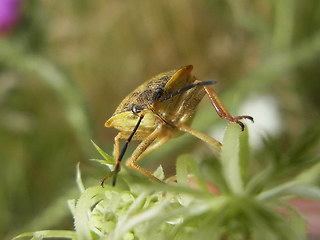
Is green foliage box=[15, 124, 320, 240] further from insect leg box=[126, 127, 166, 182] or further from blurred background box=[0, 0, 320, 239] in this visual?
blurred background box=[0, 0, 320, 239]

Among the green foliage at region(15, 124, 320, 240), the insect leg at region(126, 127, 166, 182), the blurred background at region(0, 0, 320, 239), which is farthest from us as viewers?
the blurred background at region(0, 0, 320, 239)

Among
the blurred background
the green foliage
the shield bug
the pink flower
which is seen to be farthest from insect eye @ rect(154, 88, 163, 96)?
the pink flower

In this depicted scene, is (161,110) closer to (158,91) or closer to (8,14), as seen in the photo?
(158,91)

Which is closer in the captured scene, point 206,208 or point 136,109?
point 206,208

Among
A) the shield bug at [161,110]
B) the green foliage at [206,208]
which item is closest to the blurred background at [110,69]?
the shield bug at [161,110]

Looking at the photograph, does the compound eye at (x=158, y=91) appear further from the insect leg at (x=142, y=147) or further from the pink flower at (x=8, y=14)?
the pink flower at (x=8, y=14)

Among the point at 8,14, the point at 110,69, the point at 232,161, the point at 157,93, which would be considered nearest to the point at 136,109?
the point at 157,93
